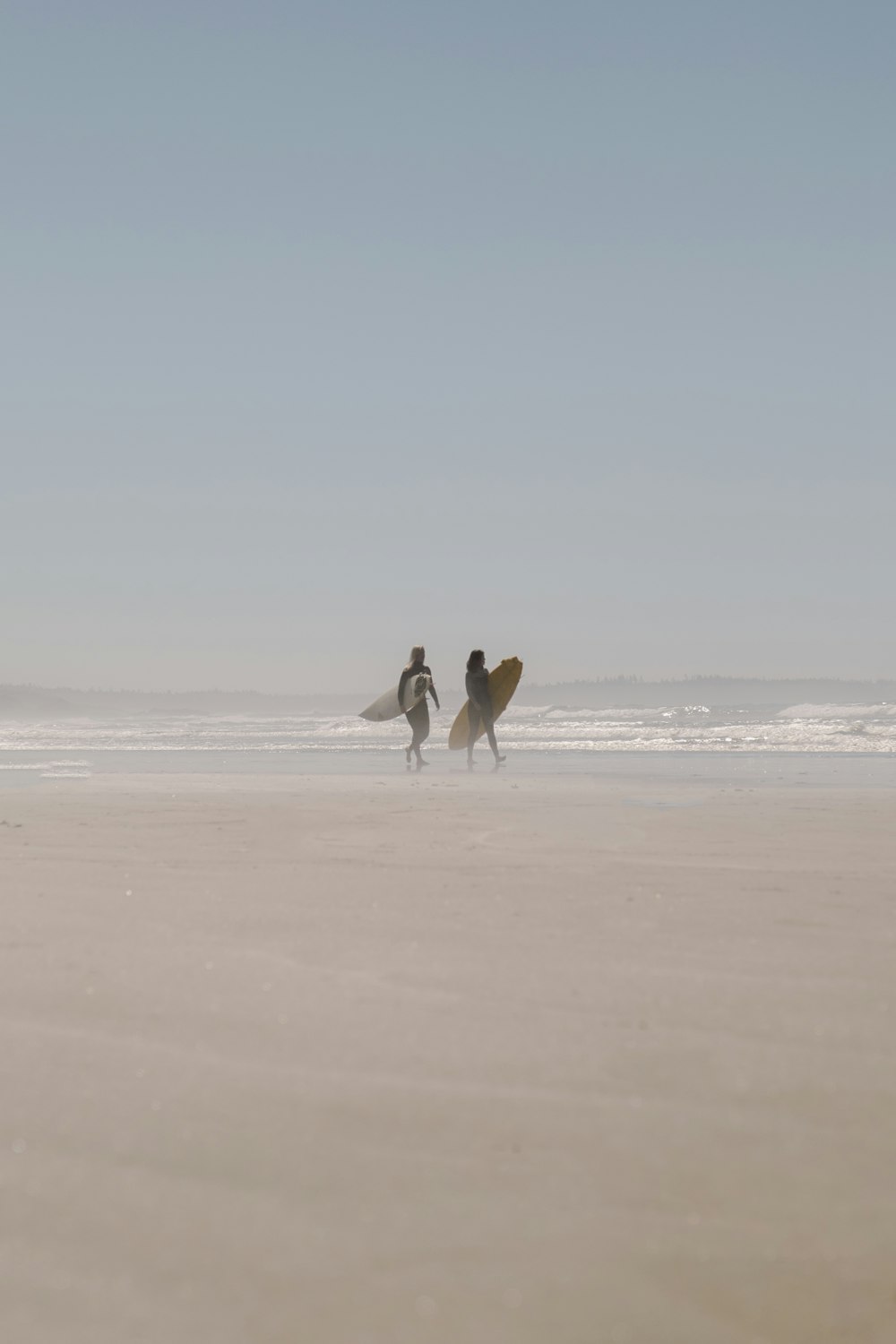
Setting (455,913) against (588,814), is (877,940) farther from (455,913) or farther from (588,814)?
(588,814)

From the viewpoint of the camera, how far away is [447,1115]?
7.43ft

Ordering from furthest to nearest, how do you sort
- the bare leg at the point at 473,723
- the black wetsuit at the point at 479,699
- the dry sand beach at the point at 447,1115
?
the black wetsuit at the point at 479,699, the bare leg at the point at 473,723, the dry sand beach at the point at 447,1115

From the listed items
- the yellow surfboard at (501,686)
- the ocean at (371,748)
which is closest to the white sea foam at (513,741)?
the ocean at (371,748)

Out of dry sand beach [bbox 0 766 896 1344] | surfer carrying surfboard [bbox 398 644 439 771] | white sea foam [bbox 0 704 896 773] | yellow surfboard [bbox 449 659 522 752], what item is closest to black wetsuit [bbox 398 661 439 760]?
surfer carrying surfboard [bbox 398 644 439 771]

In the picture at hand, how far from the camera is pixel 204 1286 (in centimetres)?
169

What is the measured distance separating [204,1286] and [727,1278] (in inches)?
29.9

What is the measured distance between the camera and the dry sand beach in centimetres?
169

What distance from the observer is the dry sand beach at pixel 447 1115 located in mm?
1690

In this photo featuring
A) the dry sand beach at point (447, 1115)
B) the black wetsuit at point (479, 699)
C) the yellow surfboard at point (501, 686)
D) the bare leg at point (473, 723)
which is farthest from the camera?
the yellow surfboard at point (501, 686)

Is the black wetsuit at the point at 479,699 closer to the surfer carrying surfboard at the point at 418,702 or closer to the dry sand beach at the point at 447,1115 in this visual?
the surfer carrying surfboard at the point at 418,702

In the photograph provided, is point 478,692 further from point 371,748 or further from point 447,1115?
point 447,1115

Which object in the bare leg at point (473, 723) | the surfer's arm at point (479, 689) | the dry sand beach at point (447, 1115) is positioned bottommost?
the dry sand beach at point (447, 1115)

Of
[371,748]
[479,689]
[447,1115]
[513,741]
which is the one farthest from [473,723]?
[447,1115]

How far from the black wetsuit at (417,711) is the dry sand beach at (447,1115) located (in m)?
11.3
